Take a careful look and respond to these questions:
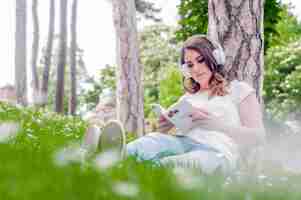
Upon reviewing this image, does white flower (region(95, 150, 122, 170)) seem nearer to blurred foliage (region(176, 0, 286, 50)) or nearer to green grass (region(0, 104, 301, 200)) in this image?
green grass (region(0, 104, 301, 200))

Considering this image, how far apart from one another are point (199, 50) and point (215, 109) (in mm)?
531

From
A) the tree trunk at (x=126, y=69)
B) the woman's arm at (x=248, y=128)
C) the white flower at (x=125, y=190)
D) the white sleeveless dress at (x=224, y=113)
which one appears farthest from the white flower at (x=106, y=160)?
Answer: the tree trunk at (x=126, y=69)

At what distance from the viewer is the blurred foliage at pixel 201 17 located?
12.8 meters

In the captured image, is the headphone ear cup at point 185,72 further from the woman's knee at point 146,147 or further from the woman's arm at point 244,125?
the woman's knee at point 146,147

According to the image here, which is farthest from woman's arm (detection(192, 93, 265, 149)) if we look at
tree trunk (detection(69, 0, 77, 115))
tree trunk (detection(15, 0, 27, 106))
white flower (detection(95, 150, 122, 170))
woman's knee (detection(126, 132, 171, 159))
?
tree trunk (detection(69, 0, 77, 115))

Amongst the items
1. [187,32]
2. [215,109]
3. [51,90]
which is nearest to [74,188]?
[215,109]

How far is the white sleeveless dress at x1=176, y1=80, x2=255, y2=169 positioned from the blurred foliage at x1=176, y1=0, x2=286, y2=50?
25.8 feet

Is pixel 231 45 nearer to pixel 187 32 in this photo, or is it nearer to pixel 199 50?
pixel 199 50

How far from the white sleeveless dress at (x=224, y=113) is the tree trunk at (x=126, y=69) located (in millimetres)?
6398

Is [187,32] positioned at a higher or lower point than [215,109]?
higher

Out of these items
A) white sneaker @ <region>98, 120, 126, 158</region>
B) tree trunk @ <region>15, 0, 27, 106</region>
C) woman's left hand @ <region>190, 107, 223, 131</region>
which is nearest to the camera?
white sneaker @ <region>98, 120, 126, 158</region>

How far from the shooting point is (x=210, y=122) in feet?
16.3

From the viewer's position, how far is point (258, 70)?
6.64 m

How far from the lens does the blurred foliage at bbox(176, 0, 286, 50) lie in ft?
42.1
